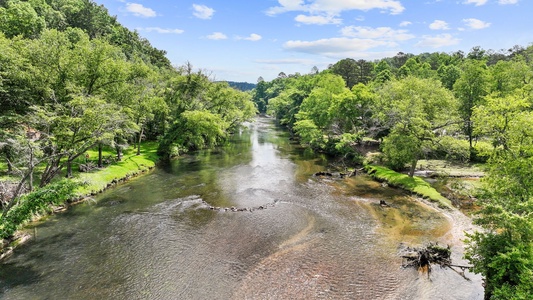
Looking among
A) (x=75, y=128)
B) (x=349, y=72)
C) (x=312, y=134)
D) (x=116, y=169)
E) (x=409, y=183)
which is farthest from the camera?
(x=349, y=72)

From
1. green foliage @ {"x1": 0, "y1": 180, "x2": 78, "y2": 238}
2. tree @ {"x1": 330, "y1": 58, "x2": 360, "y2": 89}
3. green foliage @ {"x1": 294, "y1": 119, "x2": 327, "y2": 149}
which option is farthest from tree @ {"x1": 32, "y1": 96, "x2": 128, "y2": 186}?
tree @ {"x1": 330, "y1": 58, "x2": 360, "y2": 89}

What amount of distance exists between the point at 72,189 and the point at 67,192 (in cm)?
36

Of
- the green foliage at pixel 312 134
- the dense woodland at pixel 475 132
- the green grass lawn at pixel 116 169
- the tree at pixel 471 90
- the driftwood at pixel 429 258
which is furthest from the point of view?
the green foliage at pixel 312 134

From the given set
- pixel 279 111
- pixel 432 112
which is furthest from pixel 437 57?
pixel 432 112

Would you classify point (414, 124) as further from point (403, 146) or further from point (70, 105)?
point (70, 105)

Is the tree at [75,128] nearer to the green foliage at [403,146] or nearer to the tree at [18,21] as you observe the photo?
the green foliage at [403,146]

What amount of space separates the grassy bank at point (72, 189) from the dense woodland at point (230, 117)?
638mm

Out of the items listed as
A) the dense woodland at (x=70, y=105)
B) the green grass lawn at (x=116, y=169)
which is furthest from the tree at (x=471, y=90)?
the green grass lawn at (x=116, y=169)

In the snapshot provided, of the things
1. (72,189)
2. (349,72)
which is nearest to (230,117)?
(72,189)

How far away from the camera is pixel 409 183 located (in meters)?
37.7

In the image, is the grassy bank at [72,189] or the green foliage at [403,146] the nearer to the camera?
the grassy bank at [72,189]

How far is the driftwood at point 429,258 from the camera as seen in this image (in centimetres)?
2100

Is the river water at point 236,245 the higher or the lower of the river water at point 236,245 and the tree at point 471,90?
the lower

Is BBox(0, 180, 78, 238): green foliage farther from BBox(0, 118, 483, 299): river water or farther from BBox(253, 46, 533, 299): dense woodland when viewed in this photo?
BBox(253, 46, 533, 299): dense woodland
